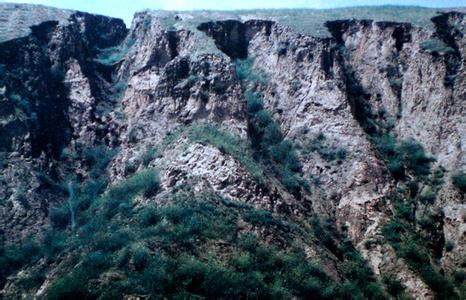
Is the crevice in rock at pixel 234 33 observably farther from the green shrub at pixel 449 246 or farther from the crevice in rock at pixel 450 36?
the green shrub at pixel 449 246

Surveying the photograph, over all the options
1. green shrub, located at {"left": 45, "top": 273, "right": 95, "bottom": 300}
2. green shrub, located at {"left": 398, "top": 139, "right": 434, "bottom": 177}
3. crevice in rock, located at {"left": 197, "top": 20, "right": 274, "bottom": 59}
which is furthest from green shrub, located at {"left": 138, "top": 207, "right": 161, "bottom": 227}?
crevice in rock, located at {"left": 197, "top": 20, "right": 274, "bottom": 59}

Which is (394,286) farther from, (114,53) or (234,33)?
(114,53)

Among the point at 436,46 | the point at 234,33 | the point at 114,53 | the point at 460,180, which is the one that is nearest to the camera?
the point at 460,180

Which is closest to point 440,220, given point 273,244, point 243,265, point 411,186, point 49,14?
point 411,186

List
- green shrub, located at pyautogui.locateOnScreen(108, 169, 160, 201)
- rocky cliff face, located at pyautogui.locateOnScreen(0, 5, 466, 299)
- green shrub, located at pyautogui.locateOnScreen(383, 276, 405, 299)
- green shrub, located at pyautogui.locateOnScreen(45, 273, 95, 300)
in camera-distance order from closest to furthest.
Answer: green shrub, located at pyautogui.locateOnScreen(45, 273, 95, 300), green shrub, located at pyautogui.locateOnScreen(383, 276, 405, 299), rocky cliff face, located at pyautogui.locateOnScreen(0, 5, 466, 299), green shrub, located at pyautogui.locateOnScreen(108, 169, 160, 201)

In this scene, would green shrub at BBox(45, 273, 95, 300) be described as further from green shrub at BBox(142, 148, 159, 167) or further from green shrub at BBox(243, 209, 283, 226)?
green shrub at BBox(142, 148, 159, 167)

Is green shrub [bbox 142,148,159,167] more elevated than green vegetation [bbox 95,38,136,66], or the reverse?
green vegetation [bbox 95,38,136,66]

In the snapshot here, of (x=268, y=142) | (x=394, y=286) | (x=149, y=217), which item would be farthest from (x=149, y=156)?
(x=394, y=286)

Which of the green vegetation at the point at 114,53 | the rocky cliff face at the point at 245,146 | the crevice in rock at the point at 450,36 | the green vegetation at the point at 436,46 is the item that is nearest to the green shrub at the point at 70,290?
the rocky cliff face at the point at 245,146
